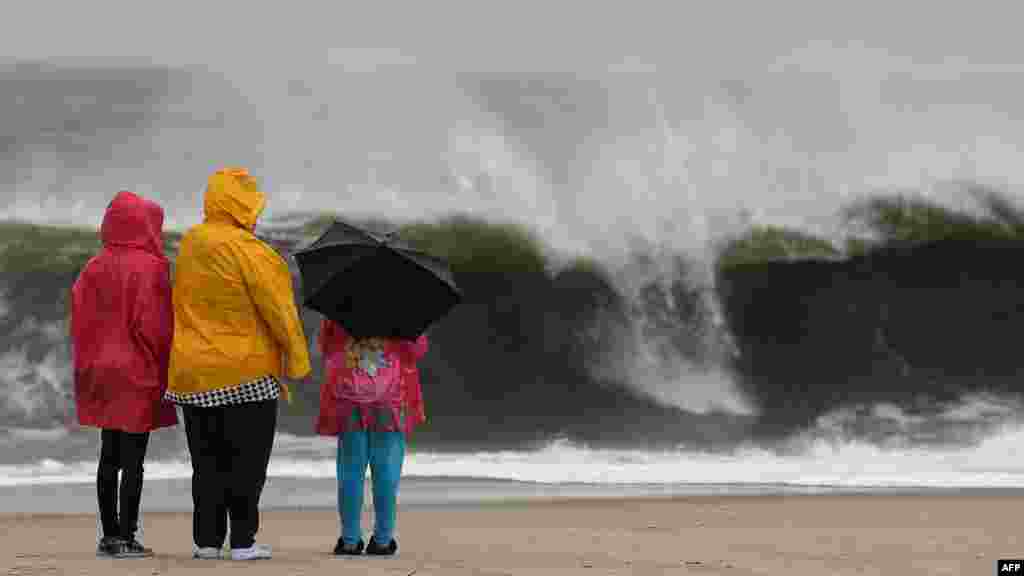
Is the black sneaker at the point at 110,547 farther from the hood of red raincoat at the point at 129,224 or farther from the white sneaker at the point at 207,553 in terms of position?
the hood of red raincoat at the point at 129,224

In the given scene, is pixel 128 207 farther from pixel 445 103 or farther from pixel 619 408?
pixel 445 103

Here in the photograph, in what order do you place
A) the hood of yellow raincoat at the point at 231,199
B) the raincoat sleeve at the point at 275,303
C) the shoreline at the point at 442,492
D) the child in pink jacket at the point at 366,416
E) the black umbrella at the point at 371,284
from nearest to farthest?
the raincoat sleeve at the point at 275,303 → the hood of yellow raincoat at the point at 231,199 → the black umbrella at the point at 371,284 → the child in pink jacket at the point at 366,416 → the shoreline at the point at 442,492

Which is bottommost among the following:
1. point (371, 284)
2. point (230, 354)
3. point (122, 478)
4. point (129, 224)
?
point (122, 478)

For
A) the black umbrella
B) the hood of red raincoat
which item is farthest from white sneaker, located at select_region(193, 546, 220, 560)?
the hood of red raincoat

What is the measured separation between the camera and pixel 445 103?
56.2 ft

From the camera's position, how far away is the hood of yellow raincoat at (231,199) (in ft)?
18.2

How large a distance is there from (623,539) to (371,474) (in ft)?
4.43

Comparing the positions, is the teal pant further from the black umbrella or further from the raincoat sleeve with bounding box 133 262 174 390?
the raincoat sleeve with bounding box 133 262 174 390

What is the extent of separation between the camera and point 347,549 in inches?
230

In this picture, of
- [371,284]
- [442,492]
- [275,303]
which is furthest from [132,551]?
[442,492]

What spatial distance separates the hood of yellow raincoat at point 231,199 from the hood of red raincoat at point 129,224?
0.33 metres

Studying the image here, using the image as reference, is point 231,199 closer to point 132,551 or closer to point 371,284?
point 371,284

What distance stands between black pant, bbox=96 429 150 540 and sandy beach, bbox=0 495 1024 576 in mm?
155

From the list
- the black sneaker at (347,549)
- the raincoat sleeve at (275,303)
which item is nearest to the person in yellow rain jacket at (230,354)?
the raincoat sleeve at (275,303)
